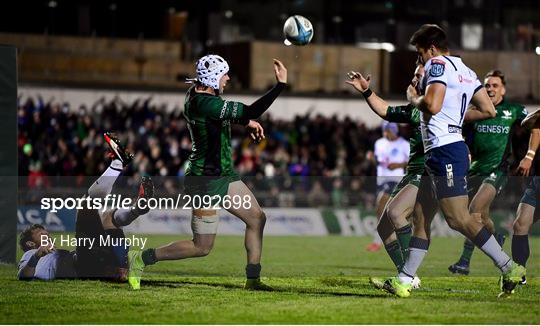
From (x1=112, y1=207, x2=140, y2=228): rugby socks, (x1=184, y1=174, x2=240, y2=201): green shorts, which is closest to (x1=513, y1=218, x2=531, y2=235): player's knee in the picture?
(x1=184, y1=174, x2=240, y2=201): green shorts

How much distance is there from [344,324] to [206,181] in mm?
3287

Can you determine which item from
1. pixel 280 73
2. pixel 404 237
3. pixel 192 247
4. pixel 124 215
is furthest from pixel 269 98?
pixel 404 237

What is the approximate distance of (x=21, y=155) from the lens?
1046 inches

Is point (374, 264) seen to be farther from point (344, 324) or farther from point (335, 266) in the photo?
point (344, 324)

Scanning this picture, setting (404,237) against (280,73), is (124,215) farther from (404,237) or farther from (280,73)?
(404,237)

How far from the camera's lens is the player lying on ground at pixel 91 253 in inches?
534

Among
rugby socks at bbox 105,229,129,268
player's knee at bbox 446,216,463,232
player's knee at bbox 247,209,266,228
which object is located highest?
player's knee at bbox 446,216,463,232

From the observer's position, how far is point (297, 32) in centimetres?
1286

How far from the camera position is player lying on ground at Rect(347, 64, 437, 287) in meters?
12.3

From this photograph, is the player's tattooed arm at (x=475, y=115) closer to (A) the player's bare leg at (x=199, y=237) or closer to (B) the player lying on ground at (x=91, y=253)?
(A) the player's bare leg at (x=199, y=237)

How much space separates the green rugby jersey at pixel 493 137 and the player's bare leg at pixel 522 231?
1.07 m

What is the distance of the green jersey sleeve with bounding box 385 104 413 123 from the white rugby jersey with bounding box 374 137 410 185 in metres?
8.35

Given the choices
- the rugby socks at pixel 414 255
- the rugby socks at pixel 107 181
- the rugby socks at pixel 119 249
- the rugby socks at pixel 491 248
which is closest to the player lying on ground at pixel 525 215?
the rugby socks at pixel 491 248

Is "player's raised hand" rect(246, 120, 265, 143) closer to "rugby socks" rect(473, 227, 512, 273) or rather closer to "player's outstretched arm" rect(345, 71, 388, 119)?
"player's outstretched arm" rect(345, 71, 388, 119)
